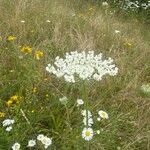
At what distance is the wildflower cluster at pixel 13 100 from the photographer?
2.81 m

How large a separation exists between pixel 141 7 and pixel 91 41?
4.53 metres

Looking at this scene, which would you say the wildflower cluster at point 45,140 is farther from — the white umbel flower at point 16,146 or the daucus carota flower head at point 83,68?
the daucus carota flower head at point 83,68

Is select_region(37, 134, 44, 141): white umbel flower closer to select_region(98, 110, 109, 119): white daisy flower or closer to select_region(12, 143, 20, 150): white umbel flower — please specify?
select_region(12, 143, 20, 150): white umbel flower

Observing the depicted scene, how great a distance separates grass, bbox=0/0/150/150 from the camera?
108 inches

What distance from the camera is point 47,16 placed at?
4809mm

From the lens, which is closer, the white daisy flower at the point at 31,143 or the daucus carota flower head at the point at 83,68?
the daucus carota flower head at the point at 83,68

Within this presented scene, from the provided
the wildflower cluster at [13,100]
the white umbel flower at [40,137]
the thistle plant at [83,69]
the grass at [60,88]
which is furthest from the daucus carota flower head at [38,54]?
the thistle plant at [83,69]

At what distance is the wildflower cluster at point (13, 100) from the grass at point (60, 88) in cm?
3

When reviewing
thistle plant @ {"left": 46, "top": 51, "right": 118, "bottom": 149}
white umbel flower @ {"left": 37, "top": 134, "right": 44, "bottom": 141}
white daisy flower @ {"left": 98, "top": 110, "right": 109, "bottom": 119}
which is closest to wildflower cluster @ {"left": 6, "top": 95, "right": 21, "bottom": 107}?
white umbel flower @ {"left": 37, "top": 134, "right": 44, "bottom": 141}

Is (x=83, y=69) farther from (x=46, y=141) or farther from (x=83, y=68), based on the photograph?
(x=46, y=141)

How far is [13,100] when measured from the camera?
114 inches

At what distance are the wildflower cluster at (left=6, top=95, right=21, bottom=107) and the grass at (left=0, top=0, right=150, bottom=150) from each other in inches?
1.3

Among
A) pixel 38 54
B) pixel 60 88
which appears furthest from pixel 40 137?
pixel 38 54

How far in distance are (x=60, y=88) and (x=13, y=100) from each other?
493 millimetres
